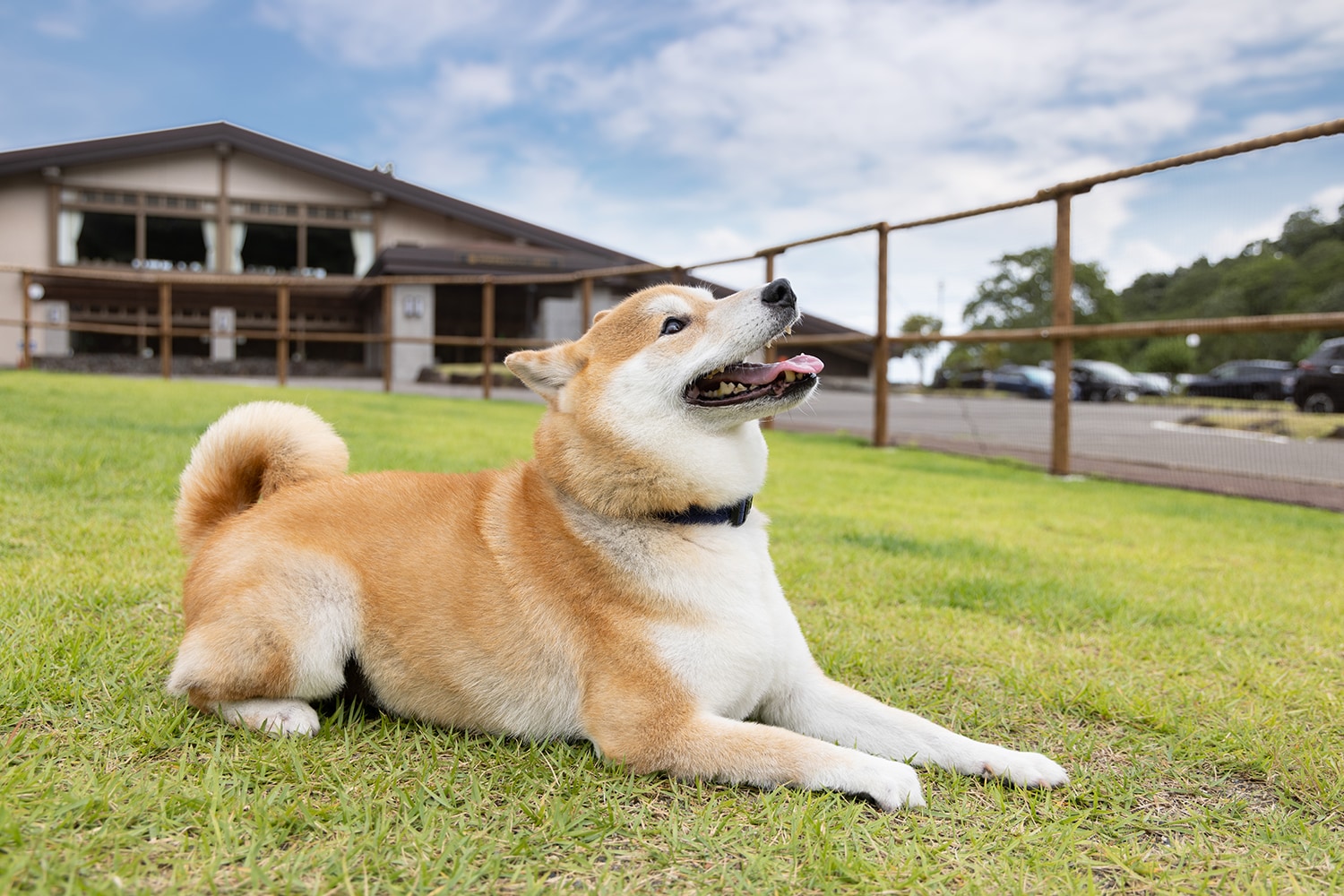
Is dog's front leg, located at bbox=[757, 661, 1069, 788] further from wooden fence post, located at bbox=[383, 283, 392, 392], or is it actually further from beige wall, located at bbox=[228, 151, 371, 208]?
beige wall, located at bbox=[228, 151, 371, 208]

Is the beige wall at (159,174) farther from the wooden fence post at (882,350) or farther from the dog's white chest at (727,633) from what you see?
the dog's white chest at (727,633)

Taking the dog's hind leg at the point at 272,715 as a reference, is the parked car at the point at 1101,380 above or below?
above

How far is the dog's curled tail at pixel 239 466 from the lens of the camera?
2441 mm

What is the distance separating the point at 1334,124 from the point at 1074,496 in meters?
2.86

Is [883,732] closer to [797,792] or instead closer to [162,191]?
[797,792]

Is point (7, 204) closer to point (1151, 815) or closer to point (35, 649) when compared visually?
point (35, 649)

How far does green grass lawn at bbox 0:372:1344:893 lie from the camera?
4.84 ft

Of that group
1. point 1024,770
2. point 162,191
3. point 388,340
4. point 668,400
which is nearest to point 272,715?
point 668,400

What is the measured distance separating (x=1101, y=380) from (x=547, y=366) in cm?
1712

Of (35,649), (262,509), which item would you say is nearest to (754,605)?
(262,509)

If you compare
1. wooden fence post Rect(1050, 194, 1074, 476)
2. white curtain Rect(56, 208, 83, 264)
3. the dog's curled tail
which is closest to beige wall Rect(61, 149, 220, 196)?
white curtain Rect(56, 208, 83, 264)

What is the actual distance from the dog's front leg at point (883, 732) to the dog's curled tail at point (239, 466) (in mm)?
1454

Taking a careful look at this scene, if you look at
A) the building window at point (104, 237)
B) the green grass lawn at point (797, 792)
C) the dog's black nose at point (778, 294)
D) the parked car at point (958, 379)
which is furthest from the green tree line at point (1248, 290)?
the building window at point (104, 237)

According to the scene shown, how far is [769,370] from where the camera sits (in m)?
2.16
